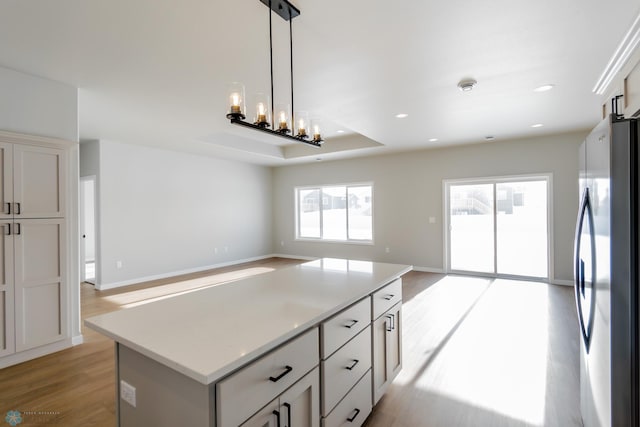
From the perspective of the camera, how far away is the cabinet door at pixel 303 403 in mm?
1208

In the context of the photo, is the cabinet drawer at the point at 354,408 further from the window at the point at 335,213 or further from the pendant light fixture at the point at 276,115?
the window at the point at 335,213

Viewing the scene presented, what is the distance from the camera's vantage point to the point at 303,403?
133cm

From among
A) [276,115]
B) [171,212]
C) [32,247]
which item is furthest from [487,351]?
[171,212]

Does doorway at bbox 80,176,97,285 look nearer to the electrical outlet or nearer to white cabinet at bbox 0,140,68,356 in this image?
white cabinet at bbox 0,140,68,356

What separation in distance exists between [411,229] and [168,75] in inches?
207

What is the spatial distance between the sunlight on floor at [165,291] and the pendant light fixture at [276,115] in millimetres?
2959

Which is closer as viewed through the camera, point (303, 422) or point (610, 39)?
point (303, 422)

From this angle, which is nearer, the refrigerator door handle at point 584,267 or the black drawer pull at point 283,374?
the black drawer pull at point 283,374

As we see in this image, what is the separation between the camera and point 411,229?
6523 mm

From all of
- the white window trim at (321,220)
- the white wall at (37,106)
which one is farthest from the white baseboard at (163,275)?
the white wall at (37,106)

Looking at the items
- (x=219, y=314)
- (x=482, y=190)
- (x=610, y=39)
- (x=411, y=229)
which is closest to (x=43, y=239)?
(x=219, y=314)

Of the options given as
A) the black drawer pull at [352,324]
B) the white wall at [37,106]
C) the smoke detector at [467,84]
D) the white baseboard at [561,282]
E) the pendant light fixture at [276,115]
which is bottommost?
the white baseboard at [561,282]

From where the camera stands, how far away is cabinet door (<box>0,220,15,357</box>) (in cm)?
262

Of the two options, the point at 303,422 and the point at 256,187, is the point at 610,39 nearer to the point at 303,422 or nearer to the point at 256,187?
the point at 303,422
